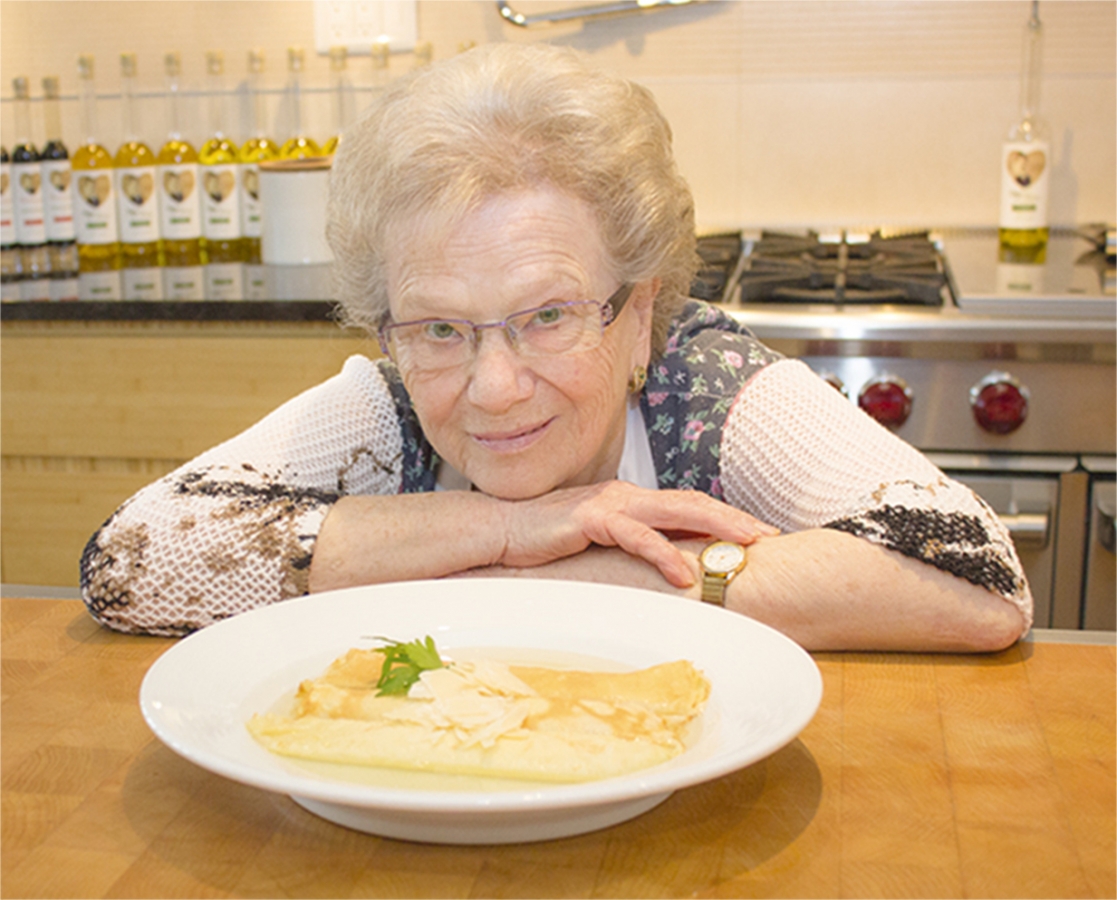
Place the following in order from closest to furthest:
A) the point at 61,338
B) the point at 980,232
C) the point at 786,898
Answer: the point at 786,898
the point at 61,338
the point at 980,232

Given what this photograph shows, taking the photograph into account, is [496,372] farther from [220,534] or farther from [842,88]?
[842,88]

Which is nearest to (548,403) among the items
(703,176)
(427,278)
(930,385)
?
(427,278)

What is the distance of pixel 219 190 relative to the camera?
2691 mm

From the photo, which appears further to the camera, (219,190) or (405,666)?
(219,190)

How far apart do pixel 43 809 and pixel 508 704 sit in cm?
29

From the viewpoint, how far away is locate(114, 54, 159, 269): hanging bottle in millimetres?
2654

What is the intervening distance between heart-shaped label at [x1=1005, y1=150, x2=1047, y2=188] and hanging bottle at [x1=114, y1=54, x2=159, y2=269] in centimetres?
178

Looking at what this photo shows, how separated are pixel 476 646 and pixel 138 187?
6.70 ft

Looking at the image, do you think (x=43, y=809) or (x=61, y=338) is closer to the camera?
(x=43, y=809)

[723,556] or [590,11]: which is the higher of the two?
[590,11]

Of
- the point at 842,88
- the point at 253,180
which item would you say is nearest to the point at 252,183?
the point at 253,180

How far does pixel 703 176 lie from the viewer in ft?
9.14

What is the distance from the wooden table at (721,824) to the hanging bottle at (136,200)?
6.47 ft

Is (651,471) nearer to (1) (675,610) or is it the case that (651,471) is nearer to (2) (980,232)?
(1) (675,610)
